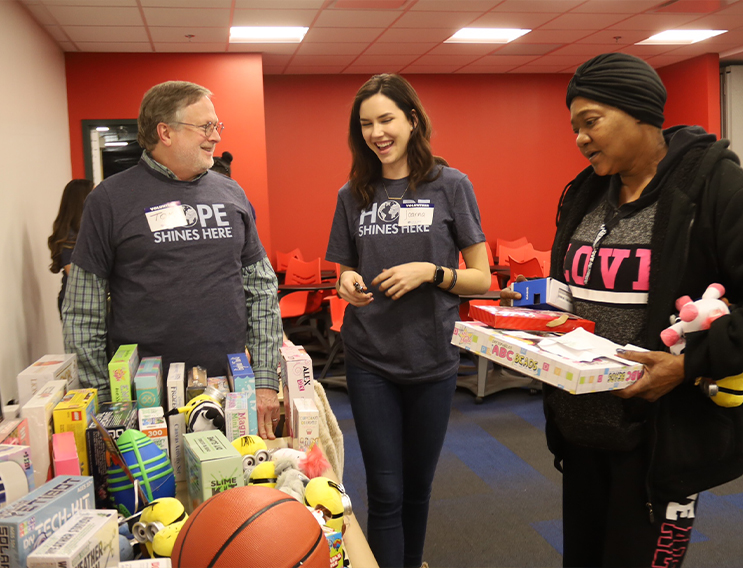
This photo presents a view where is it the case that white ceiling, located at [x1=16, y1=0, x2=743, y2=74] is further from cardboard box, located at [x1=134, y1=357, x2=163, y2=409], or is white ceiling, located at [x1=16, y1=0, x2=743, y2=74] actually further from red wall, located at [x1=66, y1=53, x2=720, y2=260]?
cardboard box, located at [x1=134, y1=357, x2=163, y2=409]

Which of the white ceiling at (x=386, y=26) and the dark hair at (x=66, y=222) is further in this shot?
the white ceiling at (x=386, y=26)

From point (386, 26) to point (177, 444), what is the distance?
592 centimetres

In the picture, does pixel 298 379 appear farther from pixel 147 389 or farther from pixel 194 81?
pixel 194 81

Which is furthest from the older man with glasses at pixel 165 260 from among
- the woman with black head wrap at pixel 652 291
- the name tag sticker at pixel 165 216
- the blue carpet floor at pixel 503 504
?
the blue carpet floor at pixel 503 504

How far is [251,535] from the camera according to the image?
0.94 meters

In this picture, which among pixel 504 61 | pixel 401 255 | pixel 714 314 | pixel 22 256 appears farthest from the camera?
pixel 504 61

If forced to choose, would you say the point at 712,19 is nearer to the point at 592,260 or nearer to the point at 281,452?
the point at 592,260

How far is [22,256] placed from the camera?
482 cm

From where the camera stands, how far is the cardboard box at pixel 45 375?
1.53 m

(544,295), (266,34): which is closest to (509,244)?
(266,34)

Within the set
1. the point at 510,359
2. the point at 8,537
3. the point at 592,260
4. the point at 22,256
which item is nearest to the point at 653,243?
the point at 592,260

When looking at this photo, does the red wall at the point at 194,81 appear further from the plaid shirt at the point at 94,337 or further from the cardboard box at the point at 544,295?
the cardboard box at the point at 544,295

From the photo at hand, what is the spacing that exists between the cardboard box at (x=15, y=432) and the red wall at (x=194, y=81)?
6149 mm

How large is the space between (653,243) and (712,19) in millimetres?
7039
